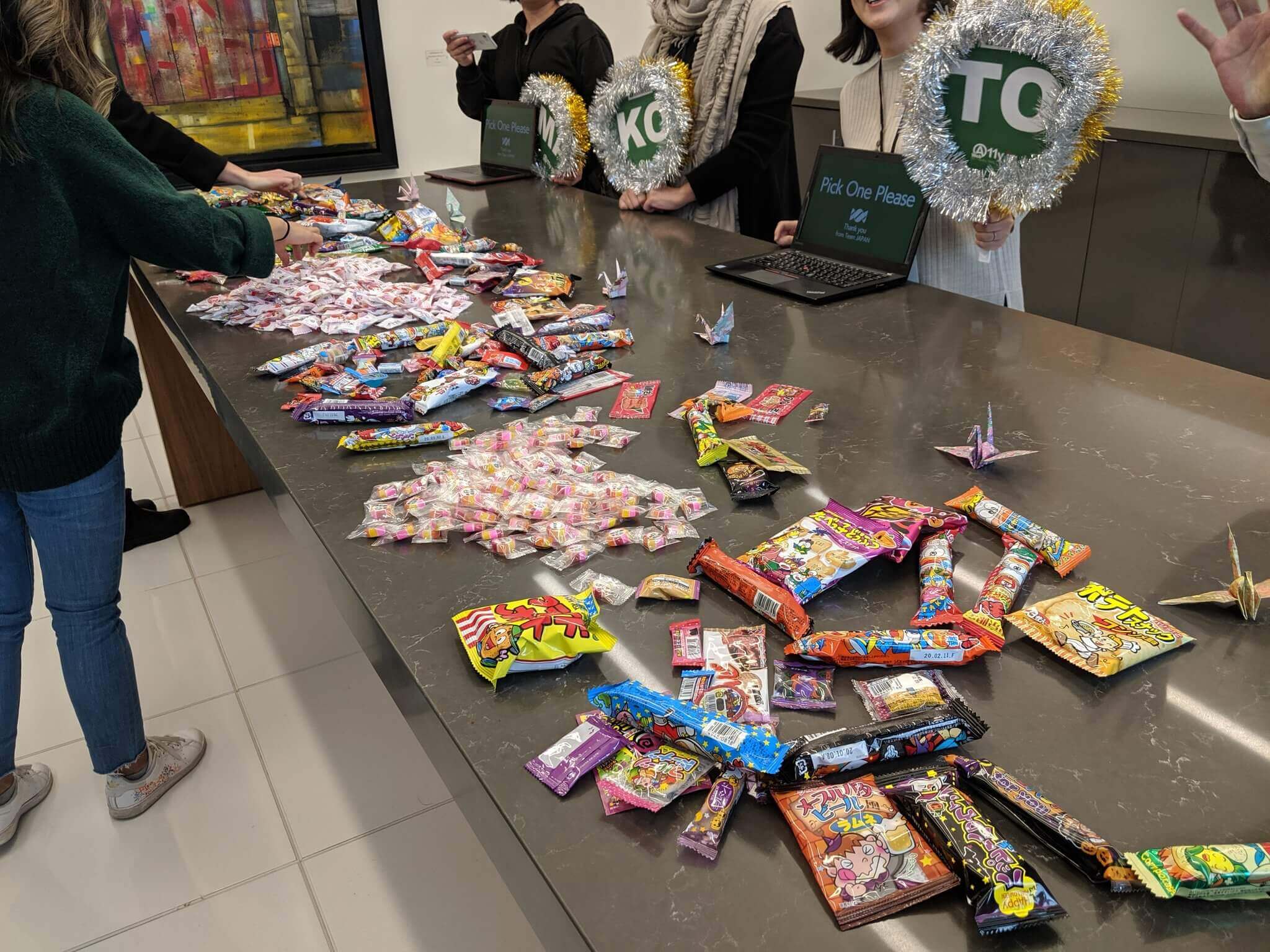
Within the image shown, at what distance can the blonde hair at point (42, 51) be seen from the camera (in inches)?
45.9

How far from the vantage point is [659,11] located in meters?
2.61

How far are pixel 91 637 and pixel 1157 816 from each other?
1.66m

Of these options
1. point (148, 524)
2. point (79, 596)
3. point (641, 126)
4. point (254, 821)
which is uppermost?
point (641, 126)

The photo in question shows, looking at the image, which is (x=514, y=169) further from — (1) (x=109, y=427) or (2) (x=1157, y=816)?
(2) (x=1157, y=816)

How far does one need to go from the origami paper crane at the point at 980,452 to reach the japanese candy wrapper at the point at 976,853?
22.5 inches

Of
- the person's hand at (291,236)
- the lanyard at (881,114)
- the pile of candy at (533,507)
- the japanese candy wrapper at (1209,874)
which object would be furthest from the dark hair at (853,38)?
the japanese candy wrapper at (1209,874)

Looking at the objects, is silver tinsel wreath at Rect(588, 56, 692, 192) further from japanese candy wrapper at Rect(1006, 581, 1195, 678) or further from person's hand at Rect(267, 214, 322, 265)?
japanese candy wrapper at Rect(1006, 581, 1195, 678)

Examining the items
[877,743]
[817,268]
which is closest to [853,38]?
[817,268]

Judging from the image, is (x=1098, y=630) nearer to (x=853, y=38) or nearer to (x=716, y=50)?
(x=853, y=38)

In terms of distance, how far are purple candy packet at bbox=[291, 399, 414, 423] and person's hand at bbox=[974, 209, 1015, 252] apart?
117 centimetres

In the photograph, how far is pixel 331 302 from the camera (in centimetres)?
198

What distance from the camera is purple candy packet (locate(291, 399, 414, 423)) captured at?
1.43 m

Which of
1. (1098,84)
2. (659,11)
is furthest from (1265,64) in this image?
(659,11)

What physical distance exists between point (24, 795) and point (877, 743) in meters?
1.85
